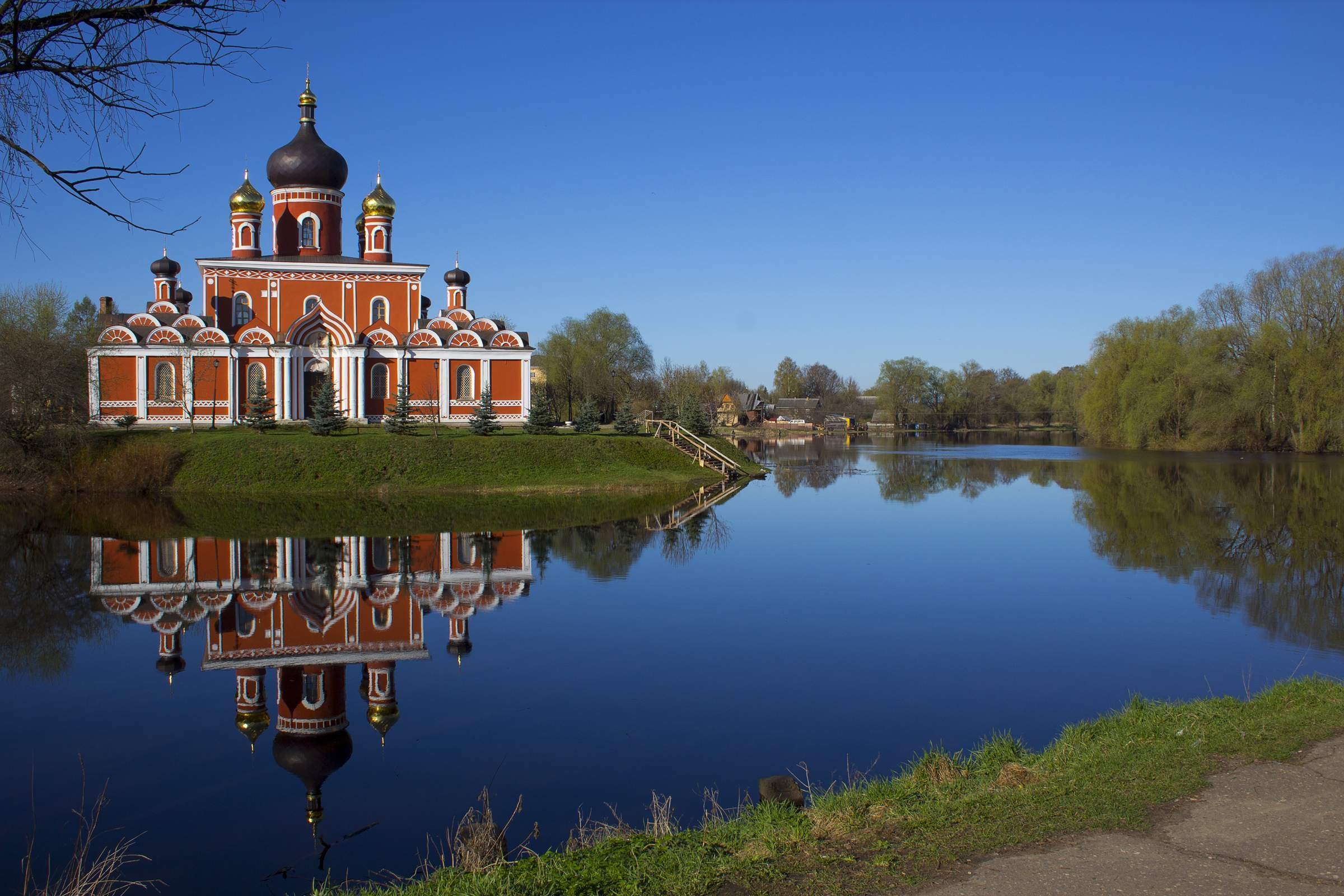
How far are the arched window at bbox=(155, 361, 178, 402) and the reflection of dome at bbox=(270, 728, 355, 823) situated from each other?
31609mm

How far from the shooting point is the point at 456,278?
4269 cm

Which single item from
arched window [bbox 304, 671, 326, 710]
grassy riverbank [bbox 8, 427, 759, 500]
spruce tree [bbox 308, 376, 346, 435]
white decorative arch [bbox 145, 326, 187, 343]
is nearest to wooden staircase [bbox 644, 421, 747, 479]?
grassy riverbank [bbox 8, 427, 759, 500]

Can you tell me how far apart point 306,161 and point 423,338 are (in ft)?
27.3

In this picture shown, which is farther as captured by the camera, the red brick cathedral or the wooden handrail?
the wooden handrail

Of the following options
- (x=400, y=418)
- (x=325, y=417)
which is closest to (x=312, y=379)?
(x=325, y=417)

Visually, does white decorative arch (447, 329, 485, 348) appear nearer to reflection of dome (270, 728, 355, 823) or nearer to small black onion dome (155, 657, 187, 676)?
small black onion dome (155, 657, 187, 676)

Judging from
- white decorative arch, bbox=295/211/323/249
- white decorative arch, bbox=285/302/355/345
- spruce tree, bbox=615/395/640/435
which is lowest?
spruce tree, bbox=615/395/640/435

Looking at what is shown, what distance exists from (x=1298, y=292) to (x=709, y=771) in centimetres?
5615

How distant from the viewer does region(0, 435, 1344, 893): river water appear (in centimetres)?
751

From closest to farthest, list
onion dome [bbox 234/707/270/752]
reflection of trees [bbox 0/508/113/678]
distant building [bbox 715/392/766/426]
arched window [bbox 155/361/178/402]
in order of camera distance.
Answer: onion dome [bbox 234/707/270/752] < reflection of trees [bbox 0/508/113/678] < arched window [bbox 155/361/178/402] < distant building [bbox 715/392/766/426]

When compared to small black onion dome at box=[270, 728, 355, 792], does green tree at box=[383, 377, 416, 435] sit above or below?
above

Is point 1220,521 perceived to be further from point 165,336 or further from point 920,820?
point 165,336

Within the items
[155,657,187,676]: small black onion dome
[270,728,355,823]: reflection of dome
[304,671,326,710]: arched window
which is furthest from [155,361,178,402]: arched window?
[270,728,355,823]: reflection of dome

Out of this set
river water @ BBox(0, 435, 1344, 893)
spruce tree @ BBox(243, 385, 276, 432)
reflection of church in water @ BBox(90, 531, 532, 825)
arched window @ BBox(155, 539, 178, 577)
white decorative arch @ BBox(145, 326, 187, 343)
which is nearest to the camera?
river water @ BBox(0, 435, 1344, 893)
